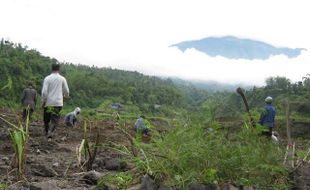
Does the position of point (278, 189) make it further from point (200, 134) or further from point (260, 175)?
point (200, 134)

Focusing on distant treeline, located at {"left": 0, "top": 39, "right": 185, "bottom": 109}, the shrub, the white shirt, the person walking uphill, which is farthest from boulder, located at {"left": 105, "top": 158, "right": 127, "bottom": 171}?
distant treeline, located at {"left": 0, "top": 39, "right": 185, "bottom": 109}

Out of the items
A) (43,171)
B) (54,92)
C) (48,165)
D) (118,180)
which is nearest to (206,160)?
(118,180)

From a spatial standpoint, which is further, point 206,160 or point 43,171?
point 43,171

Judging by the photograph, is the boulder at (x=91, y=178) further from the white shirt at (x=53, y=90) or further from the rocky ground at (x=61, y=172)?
the white shirt at (x=53, y=90)

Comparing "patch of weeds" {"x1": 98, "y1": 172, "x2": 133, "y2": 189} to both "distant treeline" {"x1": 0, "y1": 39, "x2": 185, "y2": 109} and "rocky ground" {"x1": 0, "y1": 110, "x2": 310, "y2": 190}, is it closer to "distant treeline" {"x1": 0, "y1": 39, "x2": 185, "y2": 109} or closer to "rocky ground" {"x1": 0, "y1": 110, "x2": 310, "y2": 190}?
"rocky ground" {"x1": 0, "y1": 110, "x2": 310, "y2": 190}

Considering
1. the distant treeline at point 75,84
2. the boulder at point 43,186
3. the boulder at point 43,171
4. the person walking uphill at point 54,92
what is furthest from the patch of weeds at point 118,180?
the distant treeline at point 75,84

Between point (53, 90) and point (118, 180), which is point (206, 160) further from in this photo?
point (53, 90)

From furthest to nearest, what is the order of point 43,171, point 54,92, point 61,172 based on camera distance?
point 54,92 → point 61,172 → point 43,171

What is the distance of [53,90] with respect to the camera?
8.31m

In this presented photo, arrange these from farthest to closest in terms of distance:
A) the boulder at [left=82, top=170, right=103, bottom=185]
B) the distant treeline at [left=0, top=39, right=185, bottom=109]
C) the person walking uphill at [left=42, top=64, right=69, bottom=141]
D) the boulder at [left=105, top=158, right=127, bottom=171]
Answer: the distant treeline at [left=0, top=39, right=185, bottom=109]
the person walking uphill at [left=42, top=64, right=69, bottom=141]
the boulder at [left=105, top=158, right=127, bottom=171]
the boulder at [left=82, top=170, right=103, bottom=185]

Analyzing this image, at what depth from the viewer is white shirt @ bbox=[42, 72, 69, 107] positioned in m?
8.26

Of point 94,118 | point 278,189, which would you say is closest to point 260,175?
point 278,189

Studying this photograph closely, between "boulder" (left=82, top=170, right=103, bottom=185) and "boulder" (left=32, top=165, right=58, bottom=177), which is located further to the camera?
"boulder" (left=32, top=165, right=58, bottom=177)

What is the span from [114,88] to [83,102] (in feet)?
32.9
